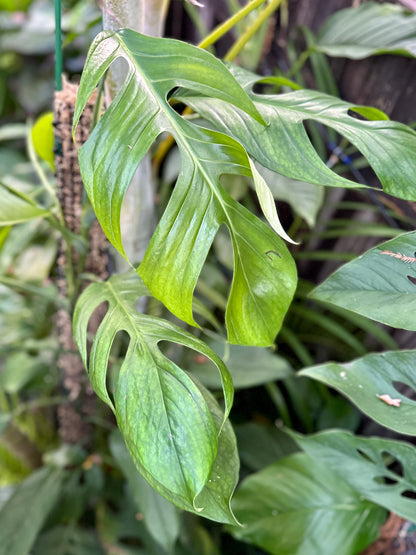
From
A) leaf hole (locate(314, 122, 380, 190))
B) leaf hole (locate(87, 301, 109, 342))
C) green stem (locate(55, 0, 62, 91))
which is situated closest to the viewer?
green stem (locate(55, 0, 62, 91))

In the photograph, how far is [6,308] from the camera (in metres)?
1.13

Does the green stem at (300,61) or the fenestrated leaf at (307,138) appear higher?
the green stem at (300,61)

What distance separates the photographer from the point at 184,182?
0.44m

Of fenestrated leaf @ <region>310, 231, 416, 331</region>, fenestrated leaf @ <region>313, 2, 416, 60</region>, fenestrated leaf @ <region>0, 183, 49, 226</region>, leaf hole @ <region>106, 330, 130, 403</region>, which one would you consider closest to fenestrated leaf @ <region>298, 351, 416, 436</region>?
fenestrated leaf @ <region>310, 231, 416, 331</region>

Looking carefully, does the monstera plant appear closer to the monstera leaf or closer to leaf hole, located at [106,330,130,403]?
the monstera leaf

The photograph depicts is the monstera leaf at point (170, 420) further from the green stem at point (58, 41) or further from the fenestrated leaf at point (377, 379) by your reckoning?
the green stem at point (58, 41)

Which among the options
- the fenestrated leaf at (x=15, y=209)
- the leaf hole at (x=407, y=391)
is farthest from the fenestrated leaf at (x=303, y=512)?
the fenestrated leaf at (x=15, y=209)

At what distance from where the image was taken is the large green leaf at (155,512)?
0.74 meters

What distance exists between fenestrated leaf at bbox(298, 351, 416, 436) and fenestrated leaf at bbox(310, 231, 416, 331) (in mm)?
112

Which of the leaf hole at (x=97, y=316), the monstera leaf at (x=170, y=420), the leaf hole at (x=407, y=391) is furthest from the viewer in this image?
the leaf hole at (x=407, y=391)

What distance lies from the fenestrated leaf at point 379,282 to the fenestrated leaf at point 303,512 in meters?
0.41

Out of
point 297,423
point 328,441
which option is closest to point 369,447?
point 328,441

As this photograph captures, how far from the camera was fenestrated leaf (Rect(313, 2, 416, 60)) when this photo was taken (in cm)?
84

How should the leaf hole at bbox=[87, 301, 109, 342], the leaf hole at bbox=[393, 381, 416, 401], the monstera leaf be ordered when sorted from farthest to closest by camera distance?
the leaf hole at bbox=[393, 381, 416, 401] < the leaf hole at bbox=[87, 301, 109, 342] < the monstera leaf
